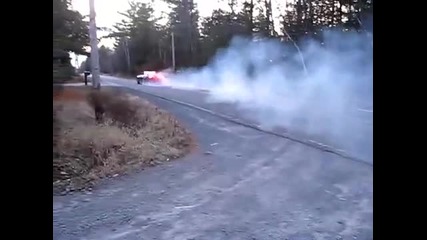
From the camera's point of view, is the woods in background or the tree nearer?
the tree

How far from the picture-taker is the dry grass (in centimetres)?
112

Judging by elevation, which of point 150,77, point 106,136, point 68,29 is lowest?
point 106,136

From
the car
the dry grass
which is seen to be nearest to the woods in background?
the car

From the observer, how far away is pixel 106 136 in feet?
4.01

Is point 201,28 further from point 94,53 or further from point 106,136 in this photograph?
point 106,136

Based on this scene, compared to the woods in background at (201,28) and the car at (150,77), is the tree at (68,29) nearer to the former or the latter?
the woods in background at (201,28)

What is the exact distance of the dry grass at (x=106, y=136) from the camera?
3.67 ft

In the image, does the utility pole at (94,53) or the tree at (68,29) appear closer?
the tree at (68,29)

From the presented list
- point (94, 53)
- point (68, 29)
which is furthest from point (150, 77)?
point (68, 29)

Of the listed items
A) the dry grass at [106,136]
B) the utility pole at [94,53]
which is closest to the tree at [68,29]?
the utility pole at [94,53]

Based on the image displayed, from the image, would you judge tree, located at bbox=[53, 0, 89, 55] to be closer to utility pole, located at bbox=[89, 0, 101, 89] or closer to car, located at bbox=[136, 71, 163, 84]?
utility pole, located at bbox=[89, 0, 101, 89]
